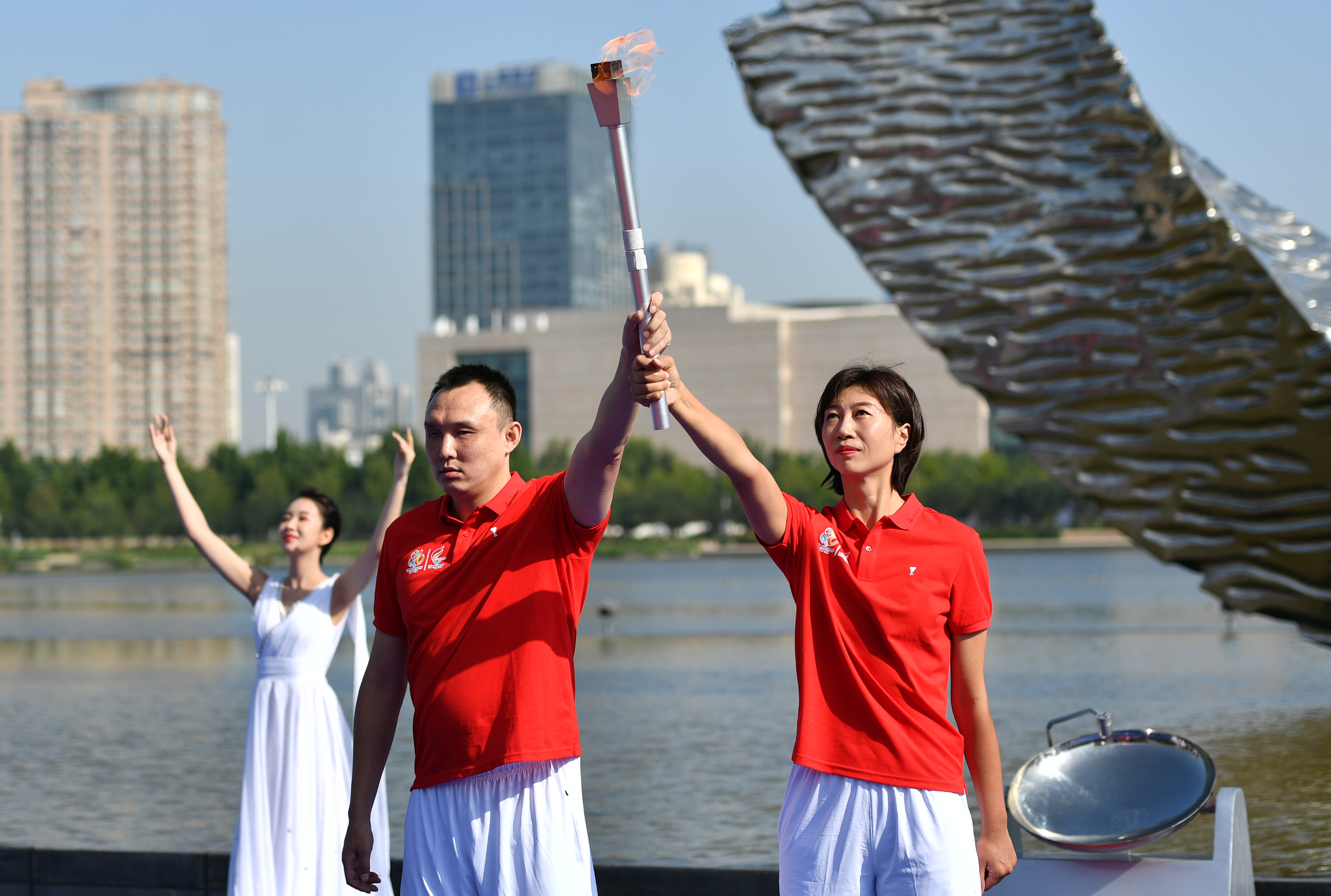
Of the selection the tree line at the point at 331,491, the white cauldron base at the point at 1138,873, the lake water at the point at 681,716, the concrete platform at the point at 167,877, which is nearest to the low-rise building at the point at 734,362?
the tree line at the point at 331,491

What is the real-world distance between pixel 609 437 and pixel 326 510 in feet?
6.99

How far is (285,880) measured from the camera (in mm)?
4172

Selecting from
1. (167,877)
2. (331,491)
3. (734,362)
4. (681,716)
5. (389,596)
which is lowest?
(331,491)

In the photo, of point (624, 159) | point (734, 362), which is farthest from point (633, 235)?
point (734, 362)

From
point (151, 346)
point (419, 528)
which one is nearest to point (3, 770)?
point (419, 528)

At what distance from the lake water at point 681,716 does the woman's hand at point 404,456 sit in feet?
5.47

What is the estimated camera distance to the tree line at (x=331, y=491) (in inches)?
2452

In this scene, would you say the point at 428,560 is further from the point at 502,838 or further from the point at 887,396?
the point at 887,396

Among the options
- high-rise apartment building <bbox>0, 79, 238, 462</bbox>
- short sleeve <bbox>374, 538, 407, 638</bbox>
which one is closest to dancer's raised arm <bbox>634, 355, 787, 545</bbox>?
short sleeve <bbox>374, 538, 407, 638</bbox>

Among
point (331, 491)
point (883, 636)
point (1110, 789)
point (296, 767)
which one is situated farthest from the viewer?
point (331, 491)

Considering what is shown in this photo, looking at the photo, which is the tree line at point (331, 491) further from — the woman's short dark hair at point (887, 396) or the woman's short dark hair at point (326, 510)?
the woman's short dark hair at point (887, 396)

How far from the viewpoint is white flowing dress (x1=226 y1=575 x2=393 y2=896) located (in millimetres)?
4176

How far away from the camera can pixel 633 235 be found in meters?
2.41

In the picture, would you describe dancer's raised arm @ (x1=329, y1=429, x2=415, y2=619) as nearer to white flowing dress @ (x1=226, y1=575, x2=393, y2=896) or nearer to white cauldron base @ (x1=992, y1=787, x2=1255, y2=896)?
white flowing dress @ (x1=226, y1=575, x2=393, y2=896)
